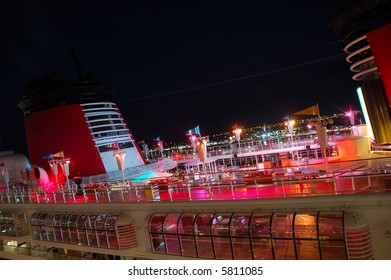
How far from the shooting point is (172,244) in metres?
11.2

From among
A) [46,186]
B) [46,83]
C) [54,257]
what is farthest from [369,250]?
[46,83]

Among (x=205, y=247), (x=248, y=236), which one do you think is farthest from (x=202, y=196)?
(x=248, y=236)

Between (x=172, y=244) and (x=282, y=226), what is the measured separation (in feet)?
12.0

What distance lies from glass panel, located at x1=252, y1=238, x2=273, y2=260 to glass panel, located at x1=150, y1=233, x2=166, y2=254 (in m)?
2.98

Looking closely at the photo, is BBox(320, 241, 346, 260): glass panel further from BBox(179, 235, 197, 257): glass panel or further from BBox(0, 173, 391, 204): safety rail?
BBox(179, 235, 197, 257): glass panel

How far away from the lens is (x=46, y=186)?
59.6 ft

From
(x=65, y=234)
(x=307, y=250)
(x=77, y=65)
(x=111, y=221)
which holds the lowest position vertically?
(x=307, y=250)

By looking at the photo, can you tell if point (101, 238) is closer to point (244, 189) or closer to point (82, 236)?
point (82, 236)

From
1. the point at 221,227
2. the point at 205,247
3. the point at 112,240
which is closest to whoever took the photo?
the point at 221,227

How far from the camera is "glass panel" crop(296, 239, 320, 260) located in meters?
9.11

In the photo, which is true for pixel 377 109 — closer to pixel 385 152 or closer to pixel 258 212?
pixel 385 152

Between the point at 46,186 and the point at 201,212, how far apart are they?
11.3 m

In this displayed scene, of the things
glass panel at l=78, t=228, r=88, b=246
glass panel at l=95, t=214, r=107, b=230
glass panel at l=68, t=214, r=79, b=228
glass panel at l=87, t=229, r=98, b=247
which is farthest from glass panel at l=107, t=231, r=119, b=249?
glass panel at l=68, t=214, r=79, b=228

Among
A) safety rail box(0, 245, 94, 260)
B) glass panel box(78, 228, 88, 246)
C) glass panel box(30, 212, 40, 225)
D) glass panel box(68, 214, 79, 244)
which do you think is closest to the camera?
glass panel box(78, 228, 88, 246)
